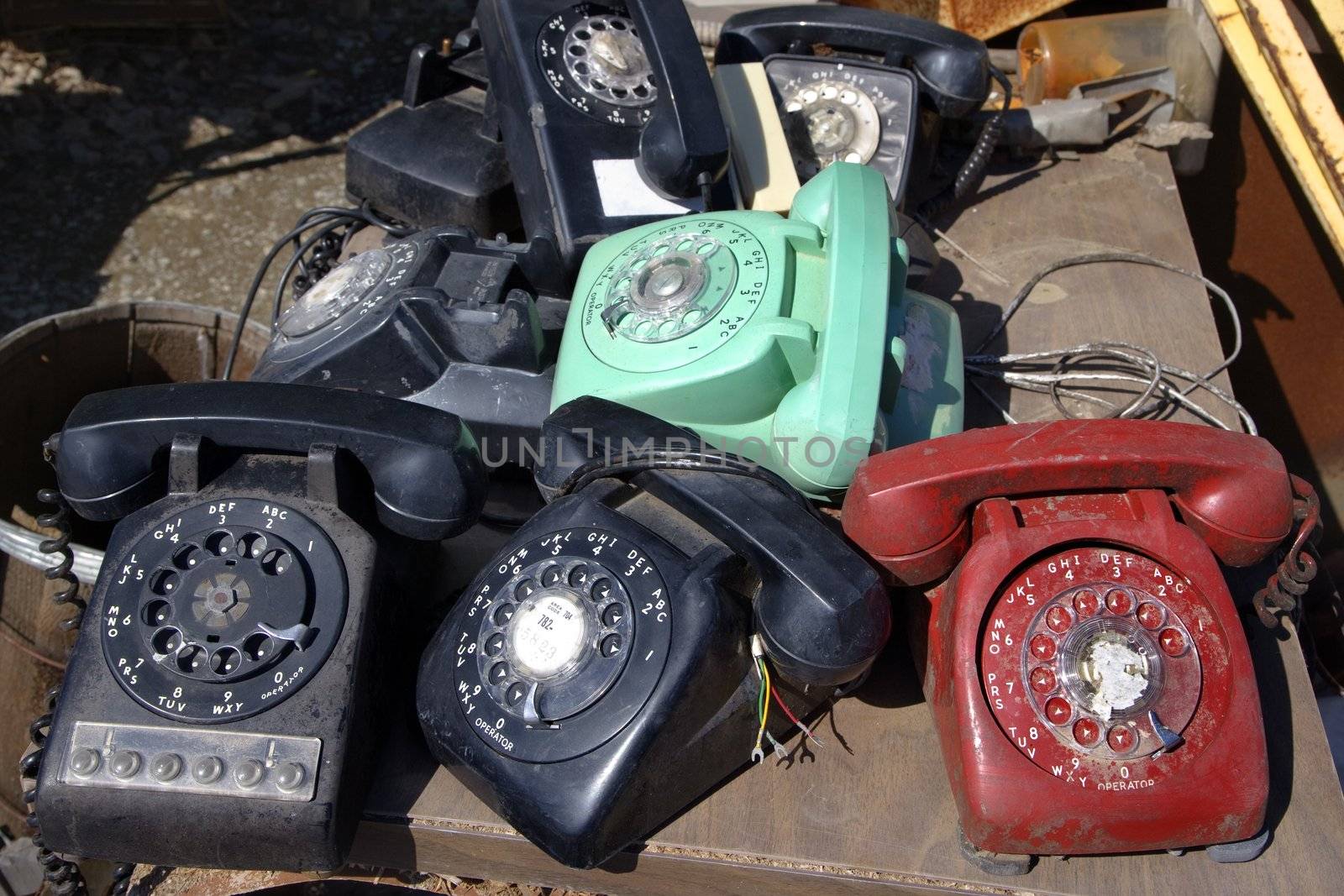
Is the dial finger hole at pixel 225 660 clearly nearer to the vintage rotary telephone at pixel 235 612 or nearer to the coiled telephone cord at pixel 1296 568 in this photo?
the vintage rotary telephone at pixel 235 612

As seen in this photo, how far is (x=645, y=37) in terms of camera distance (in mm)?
1208

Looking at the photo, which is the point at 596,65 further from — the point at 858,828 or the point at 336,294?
the point at 858,828

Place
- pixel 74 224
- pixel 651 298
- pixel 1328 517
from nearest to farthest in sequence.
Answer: pixel 651 298, pixel 1328 517, pixel 74 224

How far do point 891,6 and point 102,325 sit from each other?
1415 millimetres

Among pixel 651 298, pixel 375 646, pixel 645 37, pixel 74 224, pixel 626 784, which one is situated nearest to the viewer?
pixel 626 784

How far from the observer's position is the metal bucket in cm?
146

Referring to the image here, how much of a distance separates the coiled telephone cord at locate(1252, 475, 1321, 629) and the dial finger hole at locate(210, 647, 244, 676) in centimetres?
89

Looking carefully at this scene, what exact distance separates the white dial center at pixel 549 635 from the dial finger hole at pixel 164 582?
30 cm

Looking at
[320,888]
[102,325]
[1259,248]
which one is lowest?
[320,888]

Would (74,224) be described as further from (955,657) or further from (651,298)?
(955,657)

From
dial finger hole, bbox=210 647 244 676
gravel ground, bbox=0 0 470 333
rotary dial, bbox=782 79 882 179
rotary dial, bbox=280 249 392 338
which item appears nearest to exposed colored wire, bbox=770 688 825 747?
dial finger hole, bbox=210 647 244 676

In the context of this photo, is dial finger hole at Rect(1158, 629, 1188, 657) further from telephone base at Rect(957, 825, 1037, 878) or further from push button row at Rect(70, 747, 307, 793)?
push button row at Rect(70, 747, 307, 793)

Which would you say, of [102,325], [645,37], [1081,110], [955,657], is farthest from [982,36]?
[102,325]

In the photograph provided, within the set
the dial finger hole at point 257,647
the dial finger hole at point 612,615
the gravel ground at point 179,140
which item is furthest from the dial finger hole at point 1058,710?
the gravel ground at point 179,140
